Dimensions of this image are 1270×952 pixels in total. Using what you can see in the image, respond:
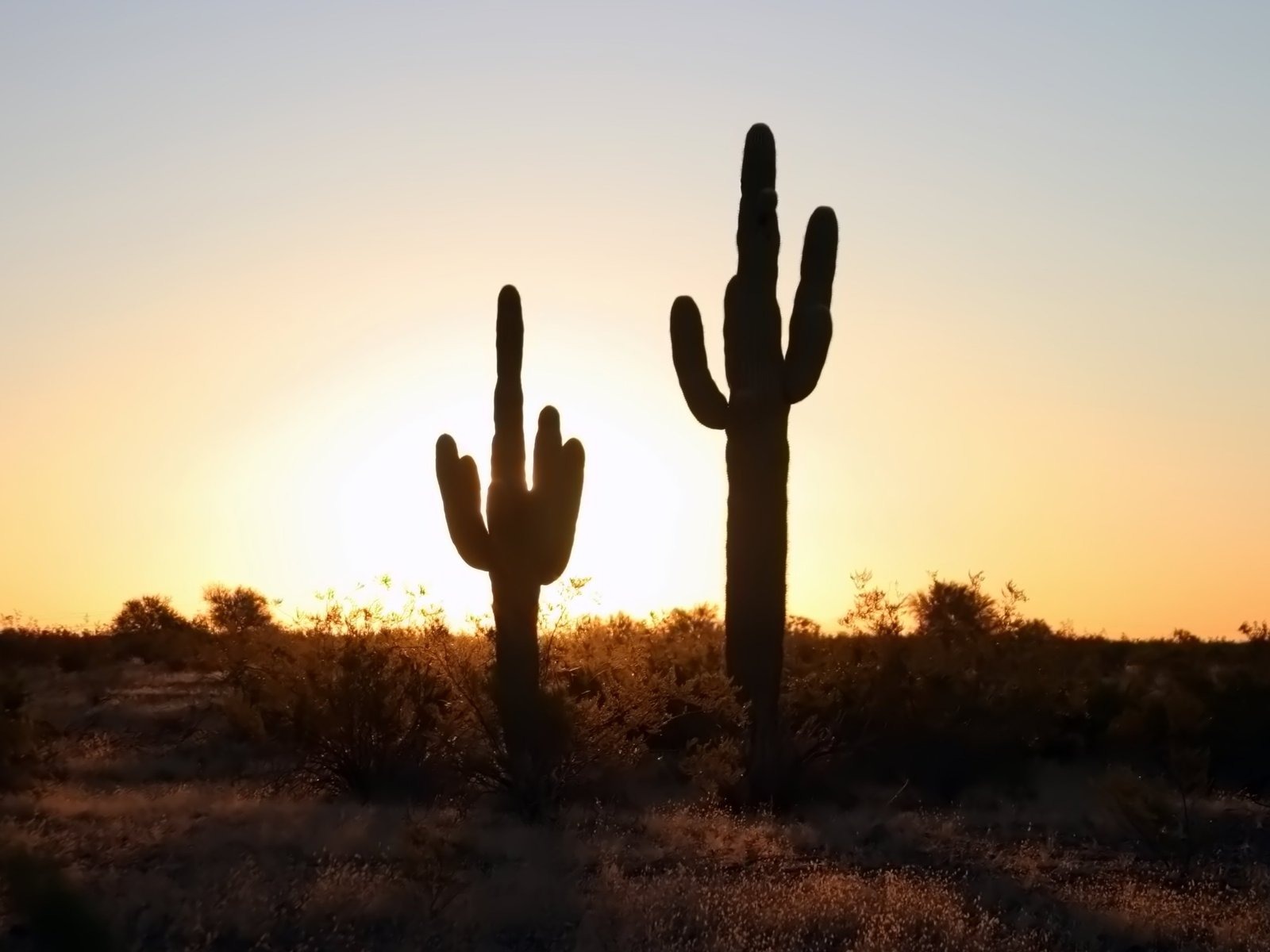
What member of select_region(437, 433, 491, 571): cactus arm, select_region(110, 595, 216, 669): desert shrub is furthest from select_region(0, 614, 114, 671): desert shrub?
select_region(437, 433, 491, 571): cactus arm

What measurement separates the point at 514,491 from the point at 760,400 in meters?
3.53

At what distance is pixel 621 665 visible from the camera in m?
19.5

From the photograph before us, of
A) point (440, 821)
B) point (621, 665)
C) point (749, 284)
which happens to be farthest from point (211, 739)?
point (749, 284)

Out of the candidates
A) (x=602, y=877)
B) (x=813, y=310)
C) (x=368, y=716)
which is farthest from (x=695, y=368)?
(x=602, y=877)

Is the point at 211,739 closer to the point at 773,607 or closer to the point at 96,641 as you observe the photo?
the point at 773,607

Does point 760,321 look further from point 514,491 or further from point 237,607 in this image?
point 237,607

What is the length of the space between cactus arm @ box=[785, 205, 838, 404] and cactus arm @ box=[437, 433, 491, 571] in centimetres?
426

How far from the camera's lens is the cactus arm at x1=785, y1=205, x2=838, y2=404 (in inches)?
740

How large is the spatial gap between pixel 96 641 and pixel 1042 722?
2570cm

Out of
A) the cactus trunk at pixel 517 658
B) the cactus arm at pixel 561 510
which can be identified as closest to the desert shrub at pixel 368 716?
the cactus trunk at pixel 517 658

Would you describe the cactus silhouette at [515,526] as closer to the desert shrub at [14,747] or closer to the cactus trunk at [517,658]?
the cactus trunk at [517,658]

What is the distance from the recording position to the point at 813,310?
A: 19.0m

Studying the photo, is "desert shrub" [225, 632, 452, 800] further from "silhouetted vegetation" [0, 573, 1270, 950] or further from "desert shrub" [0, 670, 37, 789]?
"desert shrub" [0, 670, 37, 789]

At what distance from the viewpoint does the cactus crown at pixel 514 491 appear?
685 inches
